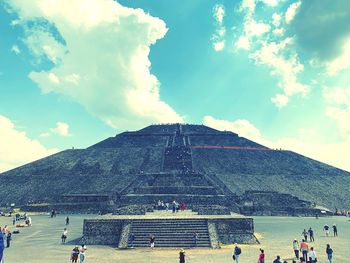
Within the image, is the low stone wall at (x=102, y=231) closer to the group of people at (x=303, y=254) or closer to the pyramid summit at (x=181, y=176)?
the group of people at (x=303, y=254)

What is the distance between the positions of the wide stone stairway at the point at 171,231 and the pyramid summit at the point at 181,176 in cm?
1084

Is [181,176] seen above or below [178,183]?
above

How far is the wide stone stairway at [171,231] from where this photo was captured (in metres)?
16.4

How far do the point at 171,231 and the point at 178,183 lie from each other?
21903 millimetres

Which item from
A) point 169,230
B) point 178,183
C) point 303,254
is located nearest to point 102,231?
point 169,230

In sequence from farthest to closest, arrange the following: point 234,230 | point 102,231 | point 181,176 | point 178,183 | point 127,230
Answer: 1. point 181,176
2. point 178,183
3. point 234,230
4. point 102,231
5. point 127,230

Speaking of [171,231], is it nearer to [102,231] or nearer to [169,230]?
[169,230]

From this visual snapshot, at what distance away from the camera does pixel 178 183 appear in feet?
129

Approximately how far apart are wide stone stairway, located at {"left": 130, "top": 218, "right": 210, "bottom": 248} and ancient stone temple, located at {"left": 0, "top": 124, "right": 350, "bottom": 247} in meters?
0.06

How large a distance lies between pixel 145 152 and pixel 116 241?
129 ft

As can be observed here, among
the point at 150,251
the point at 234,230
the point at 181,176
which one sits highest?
the point at 181,176

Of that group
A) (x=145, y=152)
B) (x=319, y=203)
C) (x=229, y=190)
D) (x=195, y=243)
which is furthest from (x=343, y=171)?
(x=195, y=243)

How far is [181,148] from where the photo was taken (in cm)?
5703

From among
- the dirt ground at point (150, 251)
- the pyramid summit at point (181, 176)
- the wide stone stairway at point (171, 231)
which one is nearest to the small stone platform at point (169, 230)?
the wide stone stairway at point (171, 231)
